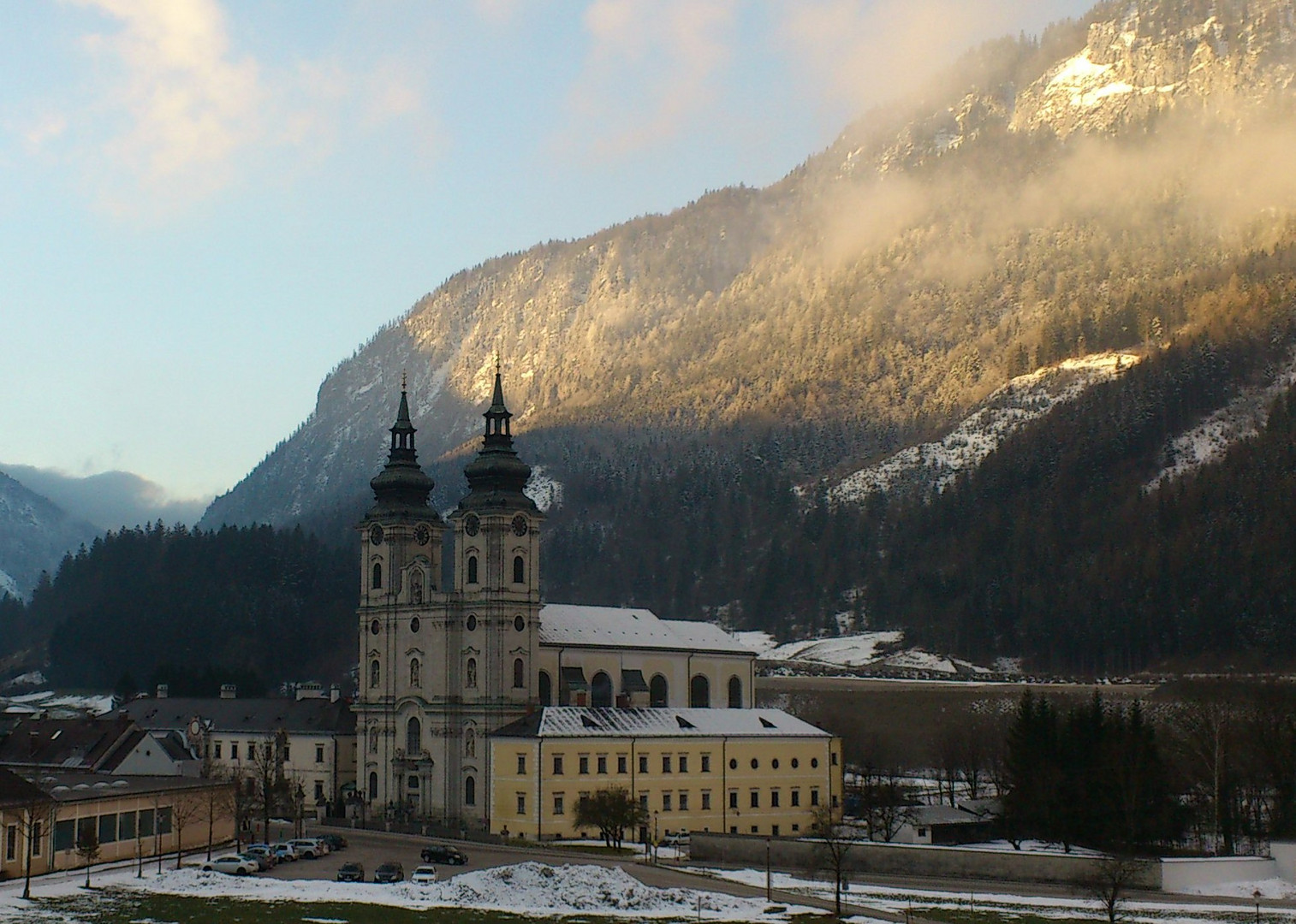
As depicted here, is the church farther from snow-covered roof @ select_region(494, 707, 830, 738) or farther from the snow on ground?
the snow on ground

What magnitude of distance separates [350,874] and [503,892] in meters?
8.64

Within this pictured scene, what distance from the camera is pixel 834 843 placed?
246ft

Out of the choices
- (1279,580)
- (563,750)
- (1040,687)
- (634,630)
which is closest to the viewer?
(563,750)

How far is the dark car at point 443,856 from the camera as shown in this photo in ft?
266

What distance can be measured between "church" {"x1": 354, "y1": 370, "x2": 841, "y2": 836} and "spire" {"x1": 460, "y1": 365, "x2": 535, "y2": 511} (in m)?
0.08

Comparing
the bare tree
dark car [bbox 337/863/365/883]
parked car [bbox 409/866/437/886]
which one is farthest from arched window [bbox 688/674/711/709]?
dark car [bbox 337/863/365/883]

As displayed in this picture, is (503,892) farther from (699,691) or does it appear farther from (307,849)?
(699,691)

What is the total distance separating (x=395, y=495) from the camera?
11656 centimetres

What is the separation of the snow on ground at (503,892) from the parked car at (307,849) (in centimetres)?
1044

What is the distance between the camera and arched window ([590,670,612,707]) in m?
118

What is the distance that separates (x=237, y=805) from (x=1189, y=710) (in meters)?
61.0

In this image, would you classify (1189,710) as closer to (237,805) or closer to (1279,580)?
(237,805)

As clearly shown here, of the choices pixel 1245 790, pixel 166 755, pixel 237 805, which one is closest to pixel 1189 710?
pixel 1245 790

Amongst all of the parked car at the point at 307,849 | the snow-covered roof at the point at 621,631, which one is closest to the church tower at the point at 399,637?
the snow-covered roof at the point at 621,631
